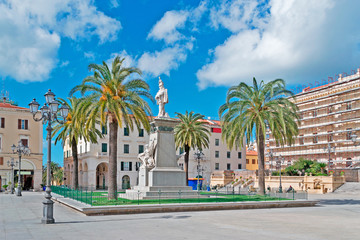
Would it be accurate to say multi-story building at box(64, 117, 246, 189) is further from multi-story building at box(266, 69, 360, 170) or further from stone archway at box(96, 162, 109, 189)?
multi-story building at box(266, 69, 360, 170)

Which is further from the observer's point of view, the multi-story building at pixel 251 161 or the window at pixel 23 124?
the multi-story building at pixel 251 161

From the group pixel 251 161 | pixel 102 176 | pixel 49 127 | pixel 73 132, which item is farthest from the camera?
pixel 251 161

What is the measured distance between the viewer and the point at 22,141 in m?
56.0

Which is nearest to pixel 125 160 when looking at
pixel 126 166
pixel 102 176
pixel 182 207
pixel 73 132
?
pixel 126 166

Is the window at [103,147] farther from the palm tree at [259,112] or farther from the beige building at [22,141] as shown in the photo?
the palm tree at [259,112]

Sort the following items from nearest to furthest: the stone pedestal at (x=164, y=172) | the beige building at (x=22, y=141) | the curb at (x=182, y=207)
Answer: the curb at (x=182, y=207), the stone pedestal at (x=164, y=172), the beige building at (x=22, y=141)

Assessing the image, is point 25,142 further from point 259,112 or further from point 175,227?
point 175,227

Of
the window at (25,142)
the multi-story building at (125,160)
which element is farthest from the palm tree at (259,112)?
the window at (25,142)

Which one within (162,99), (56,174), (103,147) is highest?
(162,99)

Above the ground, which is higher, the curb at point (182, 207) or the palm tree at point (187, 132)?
the palm tree at point (187, 132)

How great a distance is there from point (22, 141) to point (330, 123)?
2012 inches

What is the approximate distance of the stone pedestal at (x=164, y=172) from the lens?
2484 centimetres

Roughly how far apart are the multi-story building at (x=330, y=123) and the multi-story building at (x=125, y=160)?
34.4 feet

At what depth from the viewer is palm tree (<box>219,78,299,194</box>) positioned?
28766mm
